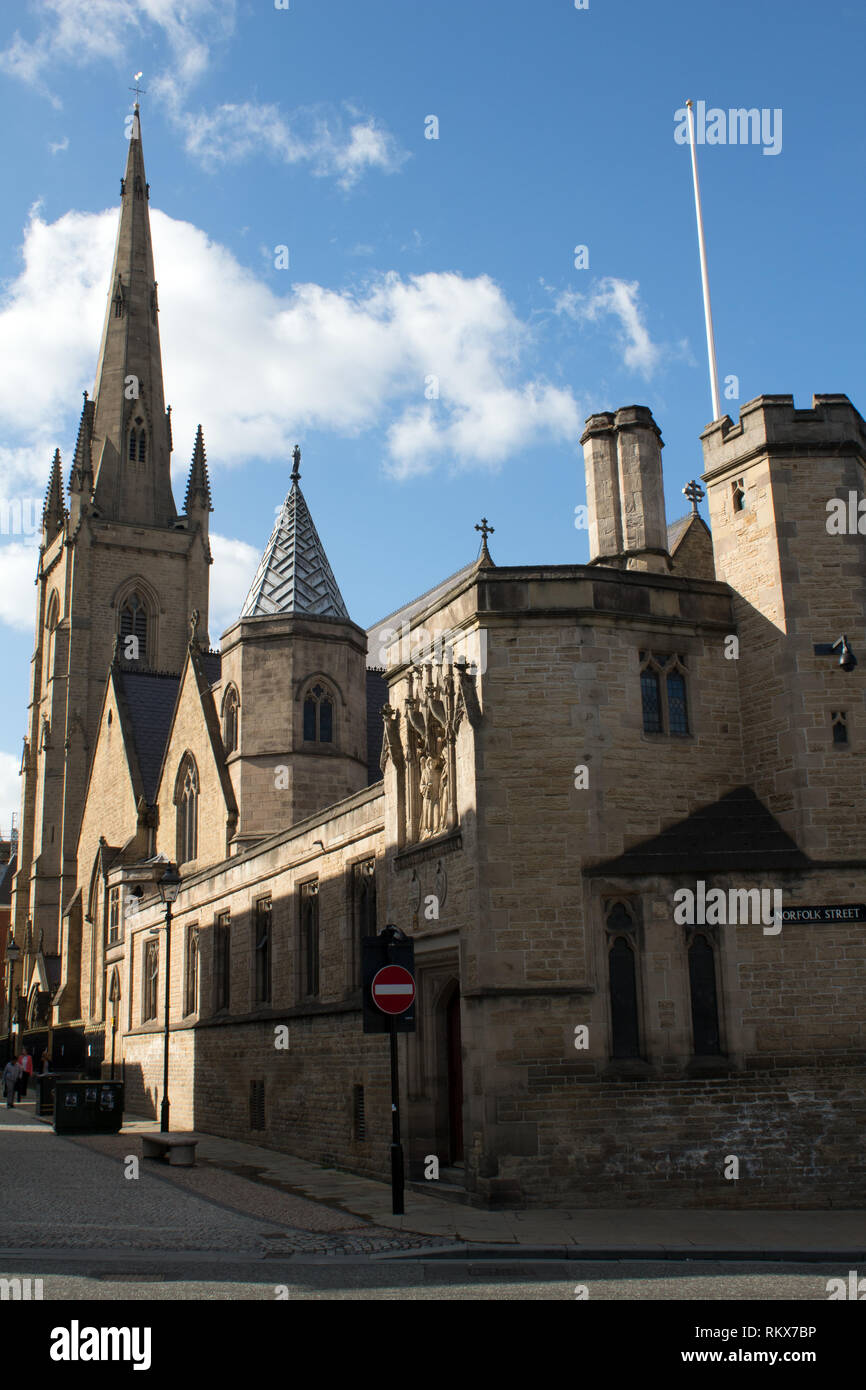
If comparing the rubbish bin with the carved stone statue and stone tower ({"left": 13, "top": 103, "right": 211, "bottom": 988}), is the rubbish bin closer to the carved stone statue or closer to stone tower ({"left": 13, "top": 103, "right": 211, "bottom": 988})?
the carved stone statue

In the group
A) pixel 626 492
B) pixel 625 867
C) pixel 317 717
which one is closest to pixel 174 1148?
pixel 625 867

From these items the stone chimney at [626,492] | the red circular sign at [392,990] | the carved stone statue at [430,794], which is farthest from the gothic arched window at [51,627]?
the red circular sign at [392,990]

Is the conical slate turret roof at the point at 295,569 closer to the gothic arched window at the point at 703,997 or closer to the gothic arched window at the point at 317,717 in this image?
the gothic arched window at the point at 317,717

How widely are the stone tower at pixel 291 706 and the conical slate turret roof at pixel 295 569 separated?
1.9 inches

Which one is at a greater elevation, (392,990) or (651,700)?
(651,700)

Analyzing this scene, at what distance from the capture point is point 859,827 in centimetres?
1656

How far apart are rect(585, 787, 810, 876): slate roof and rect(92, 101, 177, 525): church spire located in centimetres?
5718

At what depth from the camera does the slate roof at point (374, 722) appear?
115ft

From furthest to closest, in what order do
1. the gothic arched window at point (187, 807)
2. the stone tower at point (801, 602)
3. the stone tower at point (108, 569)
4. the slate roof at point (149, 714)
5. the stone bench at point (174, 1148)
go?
the stone tower at point (108, 569), the slate roof at point (149, 714), the gothic arched window at point (187, 807), the stone bench at point (174, 1148), the stone tower at point (801, 602)

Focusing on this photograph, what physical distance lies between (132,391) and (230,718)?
4262 centimetres

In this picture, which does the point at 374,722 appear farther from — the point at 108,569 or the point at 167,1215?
the point at 108,569

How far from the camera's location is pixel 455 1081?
58.3 feet

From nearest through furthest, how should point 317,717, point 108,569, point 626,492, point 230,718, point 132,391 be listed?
point 626,492 < point 317,717 < point 230,718 < point 108,569 < point 132,391

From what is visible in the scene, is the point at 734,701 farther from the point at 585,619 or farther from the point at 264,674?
the point at 264,674
